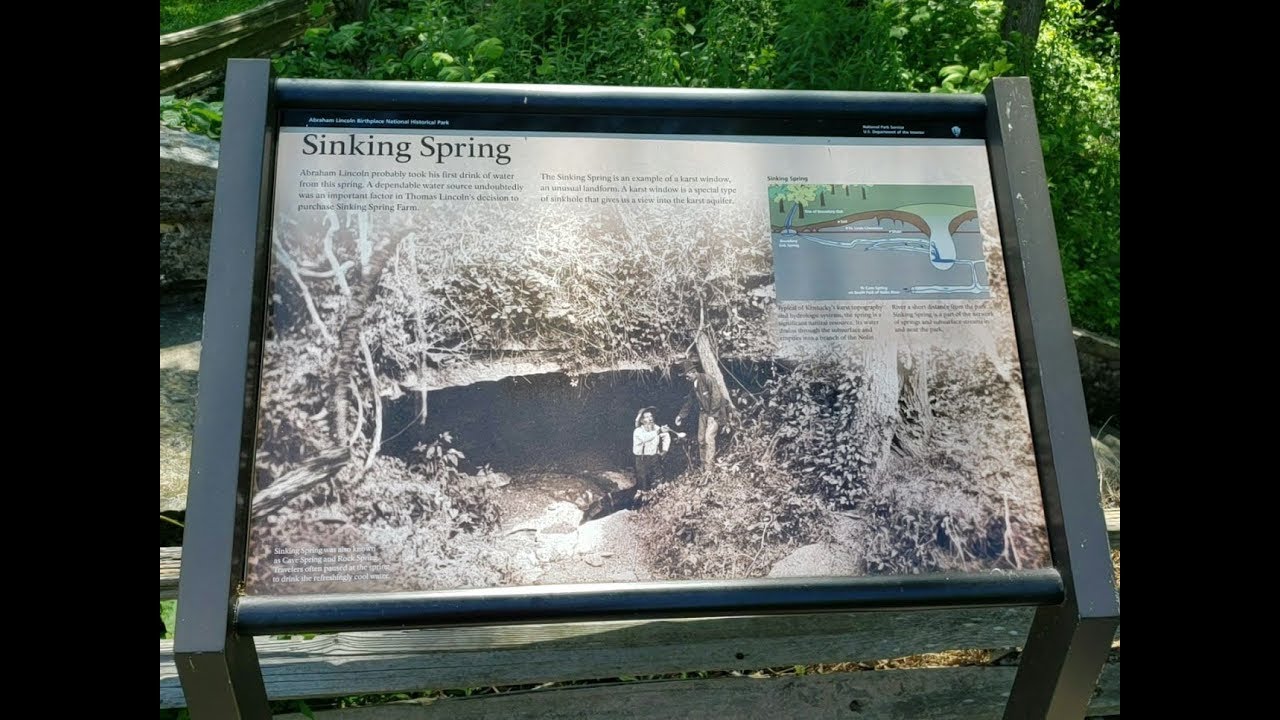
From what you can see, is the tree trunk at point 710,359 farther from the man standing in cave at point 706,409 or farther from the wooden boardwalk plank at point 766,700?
the wooden boardwalk plank at point 766,700

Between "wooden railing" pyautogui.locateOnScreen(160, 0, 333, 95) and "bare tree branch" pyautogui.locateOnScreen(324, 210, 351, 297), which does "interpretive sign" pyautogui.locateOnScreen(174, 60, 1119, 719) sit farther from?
"wooden railing" pyautogui.locateOnScreen(160, 0, 333, 95)

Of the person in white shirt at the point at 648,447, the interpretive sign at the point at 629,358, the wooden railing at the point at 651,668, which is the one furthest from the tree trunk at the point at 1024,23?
the person in white shirt at the point at 648,447

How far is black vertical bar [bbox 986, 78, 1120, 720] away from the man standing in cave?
729mm

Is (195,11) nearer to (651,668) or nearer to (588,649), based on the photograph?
(588,649)

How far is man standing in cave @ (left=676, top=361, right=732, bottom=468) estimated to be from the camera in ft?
6.85

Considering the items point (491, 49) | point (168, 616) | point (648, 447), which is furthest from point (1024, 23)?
point (168, 616)

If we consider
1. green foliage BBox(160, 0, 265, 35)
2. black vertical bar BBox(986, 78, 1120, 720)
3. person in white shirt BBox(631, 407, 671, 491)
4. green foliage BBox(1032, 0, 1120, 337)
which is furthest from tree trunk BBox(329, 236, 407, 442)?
green foliage BBox(160, 0, 265, 35)

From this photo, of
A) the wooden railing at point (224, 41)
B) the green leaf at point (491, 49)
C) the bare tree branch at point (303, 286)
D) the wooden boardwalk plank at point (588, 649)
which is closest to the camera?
the bare tree branch at point (303, 286)

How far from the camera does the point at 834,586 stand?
6.51ft

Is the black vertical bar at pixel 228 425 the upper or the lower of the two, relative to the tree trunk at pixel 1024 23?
lower

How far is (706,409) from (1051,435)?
78 centimetres

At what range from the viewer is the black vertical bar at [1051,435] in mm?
2016

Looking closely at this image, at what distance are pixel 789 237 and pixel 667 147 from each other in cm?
37

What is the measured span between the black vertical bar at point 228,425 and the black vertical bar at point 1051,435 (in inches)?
68.9
